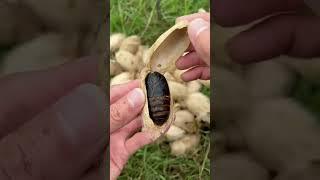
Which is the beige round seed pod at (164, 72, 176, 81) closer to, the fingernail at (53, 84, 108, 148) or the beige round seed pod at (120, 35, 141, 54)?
the beige round seed pod at (120, 35, 141, 54)

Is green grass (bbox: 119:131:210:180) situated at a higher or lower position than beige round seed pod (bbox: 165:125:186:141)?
lower

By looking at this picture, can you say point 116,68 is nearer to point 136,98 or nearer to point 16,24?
point 16,24

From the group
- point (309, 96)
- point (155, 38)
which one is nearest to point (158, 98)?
point (309, 96)

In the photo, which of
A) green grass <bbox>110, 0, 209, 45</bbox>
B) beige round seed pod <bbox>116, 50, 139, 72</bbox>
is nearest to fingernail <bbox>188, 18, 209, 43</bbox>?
beige round seed pod <bbox>116, 50, 139, 72</bbox>

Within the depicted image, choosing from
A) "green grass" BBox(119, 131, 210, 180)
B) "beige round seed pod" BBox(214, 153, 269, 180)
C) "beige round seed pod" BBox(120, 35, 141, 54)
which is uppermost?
"beige round seed pod" BBox(120, 35, 141, 54)

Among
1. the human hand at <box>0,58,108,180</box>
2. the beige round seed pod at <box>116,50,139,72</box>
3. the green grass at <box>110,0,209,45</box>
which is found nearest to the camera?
the human hand at <box>0,58,108,180</box>

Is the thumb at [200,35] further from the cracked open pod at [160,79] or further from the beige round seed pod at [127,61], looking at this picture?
the beige round seed pod at [127,61]
